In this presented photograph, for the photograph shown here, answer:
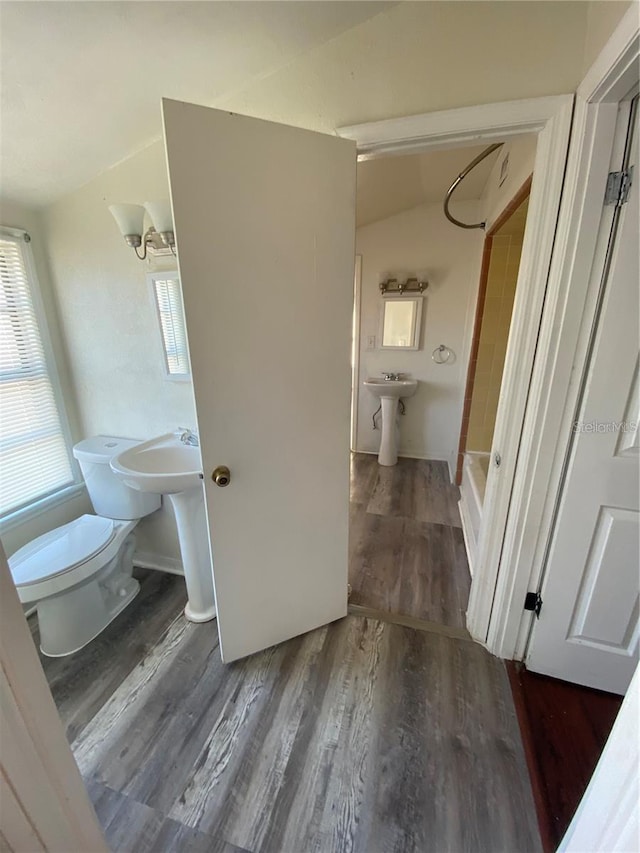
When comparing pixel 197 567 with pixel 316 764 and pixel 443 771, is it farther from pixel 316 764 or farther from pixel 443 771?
pixel 443 771

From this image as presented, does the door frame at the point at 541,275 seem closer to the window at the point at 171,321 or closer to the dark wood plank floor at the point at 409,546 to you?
the dark wood plank floor at the point at 409,546

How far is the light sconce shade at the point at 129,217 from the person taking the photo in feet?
4.30

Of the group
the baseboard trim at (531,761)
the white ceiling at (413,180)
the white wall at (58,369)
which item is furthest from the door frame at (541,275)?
the white wall at (58,369)

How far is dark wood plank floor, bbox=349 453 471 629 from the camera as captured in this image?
1807 millimetres

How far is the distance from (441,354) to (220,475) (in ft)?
9.02

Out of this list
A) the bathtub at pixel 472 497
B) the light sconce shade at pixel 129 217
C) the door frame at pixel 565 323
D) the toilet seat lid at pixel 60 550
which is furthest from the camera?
the bathtub at pixel 472 497

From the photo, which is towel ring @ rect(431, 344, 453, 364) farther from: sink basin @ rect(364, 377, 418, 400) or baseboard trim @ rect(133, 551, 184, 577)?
baseboard trim @ rect(133, 551, 184, 577)

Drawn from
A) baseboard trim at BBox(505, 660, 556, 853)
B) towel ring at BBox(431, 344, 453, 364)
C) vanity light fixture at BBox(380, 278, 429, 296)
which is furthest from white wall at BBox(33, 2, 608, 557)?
towel ring at BBox(431, 344, 453, 364)

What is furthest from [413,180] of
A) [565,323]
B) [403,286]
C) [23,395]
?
[23,395]

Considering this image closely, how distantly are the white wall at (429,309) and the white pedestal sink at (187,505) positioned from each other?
237 cm

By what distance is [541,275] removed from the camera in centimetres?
111

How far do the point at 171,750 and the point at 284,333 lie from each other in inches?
59.2

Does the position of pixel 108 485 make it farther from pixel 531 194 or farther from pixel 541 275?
pixel 531 194

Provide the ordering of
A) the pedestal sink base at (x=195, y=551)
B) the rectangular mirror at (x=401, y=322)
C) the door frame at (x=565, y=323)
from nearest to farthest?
the door frame at (x=565, y=323), the pedestal sink base at (x=195, y=551), the rectangular mirror at (x=401, y=322)
